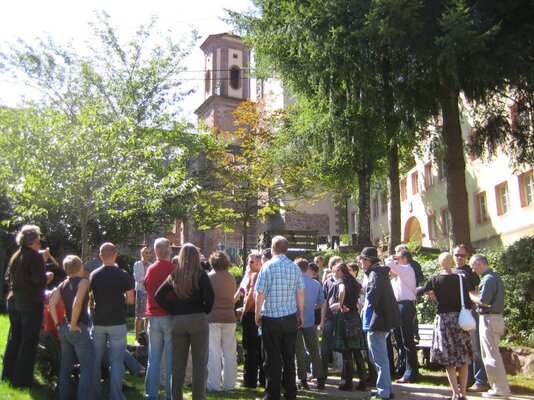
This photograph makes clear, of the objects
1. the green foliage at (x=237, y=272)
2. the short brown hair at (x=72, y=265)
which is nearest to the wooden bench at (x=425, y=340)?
the short brown hair at (x=72, y=265)

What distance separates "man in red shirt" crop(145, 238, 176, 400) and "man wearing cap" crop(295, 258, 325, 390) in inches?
84.7

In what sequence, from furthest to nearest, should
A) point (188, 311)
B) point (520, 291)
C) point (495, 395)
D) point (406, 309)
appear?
point (520, 291)
point (406, 309)
point (495, 395)
point (188, 311)

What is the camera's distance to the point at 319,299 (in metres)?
8.80

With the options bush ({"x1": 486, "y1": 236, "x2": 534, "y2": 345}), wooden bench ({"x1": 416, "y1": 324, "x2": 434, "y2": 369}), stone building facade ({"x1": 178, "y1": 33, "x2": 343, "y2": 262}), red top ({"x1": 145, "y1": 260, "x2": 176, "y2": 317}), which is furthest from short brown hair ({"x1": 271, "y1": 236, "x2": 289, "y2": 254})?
stone building facade ({"x1": 178, "y1": 33, "x2": 343, "y2": 262})

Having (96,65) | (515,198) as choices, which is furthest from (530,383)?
(96,65)

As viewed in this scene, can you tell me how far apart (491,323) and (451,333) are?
103 cm

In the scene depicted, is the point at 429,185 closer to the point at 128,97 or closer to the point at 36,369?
the point at 128,97

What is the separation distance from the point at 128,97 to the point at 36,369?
16.5 m

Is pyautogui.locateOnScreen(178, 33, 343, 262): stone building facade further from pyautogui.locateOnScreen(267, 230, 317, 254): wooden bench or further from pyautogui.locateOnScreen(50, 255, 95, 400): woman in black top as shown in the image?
pyautogui.locateOnScreen(50, 255, 95, 400): woman in black top

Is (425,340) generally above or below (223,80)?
below

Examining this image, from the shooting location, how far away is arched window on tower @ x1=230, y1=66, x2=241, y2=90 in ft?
181

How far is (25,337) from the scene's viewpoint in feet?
22.1

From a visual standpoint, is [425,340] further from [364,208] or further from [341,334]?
[364,208]

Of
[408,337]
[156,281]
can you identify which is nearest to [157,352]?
[156,281]
